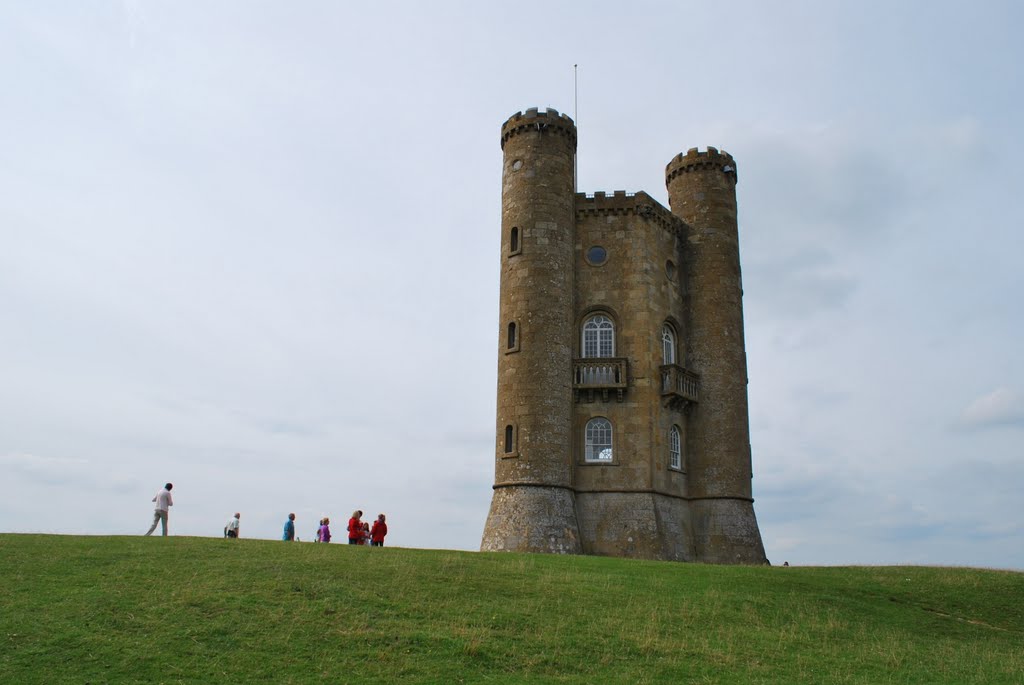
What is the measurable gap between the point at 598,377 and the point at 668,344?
473cm

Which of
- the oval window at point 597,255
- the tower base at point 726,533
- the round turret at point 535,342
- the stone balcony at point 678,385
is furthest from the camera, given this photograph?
the oval window at point 597,255

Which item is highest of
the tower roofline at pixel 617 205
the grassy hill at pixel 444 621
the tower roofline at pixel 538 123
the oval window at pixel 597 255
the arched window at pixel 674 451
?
the tower roofline at pixel 538 123

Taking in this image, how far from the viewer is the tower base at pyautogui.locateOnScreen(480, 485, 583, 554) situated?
34156 mm

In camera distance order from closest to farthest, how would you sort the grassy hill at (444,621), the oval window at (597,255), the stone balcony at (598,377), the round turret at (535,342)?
the grassy hill at (444,621) < the round turret at (535,342) < the stone balcony at (598,377) < the oval window at (597,255)

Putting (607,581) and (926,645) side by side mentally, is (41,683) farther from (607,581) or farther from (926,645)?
(926,645)

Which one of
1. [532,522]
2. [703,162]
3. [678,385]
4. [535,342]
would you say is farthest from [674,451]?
[703,162]

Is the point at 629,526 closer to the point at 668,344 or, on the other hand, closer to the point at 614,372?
the point at 614,372

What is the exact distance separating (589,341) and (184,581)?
911 inches

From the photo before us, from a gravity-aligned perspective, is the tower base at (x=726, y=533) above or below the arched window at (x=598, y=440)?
below

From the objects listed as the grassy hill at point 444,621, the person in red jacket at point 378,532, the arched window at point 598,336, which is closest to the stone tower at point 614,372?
the arched window at point 598,336

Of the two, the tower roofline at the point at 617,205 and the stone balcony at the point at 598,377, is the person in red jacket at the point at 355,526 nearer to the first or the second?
the stone balcony at the point at 598,377

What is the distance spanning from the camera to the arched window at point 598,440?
37.8 metres

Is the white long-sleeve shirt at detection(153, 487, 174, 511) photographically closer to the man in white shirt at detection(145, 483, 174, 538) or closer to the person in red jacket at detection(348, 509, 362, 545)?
the man in white shirt at detection(145, 483, 174, 538)

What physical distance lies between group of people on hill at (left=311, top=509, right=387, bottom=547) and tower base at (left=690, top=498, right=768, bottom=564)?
1521 cm
